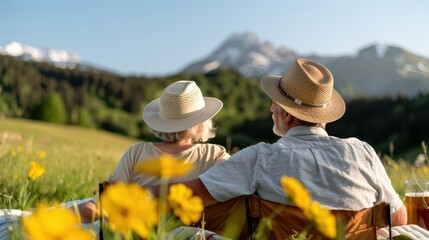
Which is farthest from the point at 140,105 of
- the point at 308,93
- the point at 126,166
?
the point at 308,93

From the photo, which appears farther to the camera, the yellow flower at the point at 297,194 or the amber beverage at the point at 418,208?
the amber beverage at the point at 418,208

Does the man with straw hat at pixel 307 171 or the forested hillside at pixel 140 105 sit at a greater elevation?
the man with straw hat at pixel 307 171

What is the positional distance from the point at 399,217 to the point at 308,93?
0.75 metres

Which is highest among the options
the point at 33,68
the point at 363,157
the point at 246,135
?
the point at 363,157

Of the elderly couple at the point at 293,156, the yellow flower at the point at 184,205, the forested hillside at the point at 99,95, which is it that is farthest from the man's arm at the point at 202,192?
the forested hillside at the point at 99,95

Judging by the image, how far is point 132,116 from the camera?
8525cm

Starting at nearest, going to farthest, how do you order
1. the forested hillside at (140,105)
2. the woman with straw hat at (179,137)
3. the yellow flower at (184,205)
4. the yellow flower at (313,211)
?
the yellow flower at (313,211)
the yellow flower at (184,205)
the woman with straw hat at (179,137)
the forested hillside at (140,105)

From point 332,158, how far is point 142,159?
0.96 metres

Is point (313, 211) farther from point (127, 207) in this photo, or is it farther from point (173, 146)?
point (173, 146)

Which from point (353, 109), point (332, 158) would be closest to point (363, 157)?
point (332, 158)

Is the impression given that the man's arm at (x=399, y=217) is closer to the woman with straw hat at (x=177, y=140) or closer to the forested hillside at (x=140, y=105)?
the woman with straw hat at (x=177, y=140)

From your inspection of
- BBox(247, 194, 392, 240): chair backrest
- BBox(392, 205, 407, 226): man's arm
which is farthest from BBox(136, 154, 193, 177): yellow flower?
BBox(392, 205, 407, 226): man's arm

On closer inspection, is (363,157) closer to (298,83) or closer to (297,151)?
(297,151)

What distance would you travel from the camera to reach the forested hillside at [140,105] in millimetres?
46406
